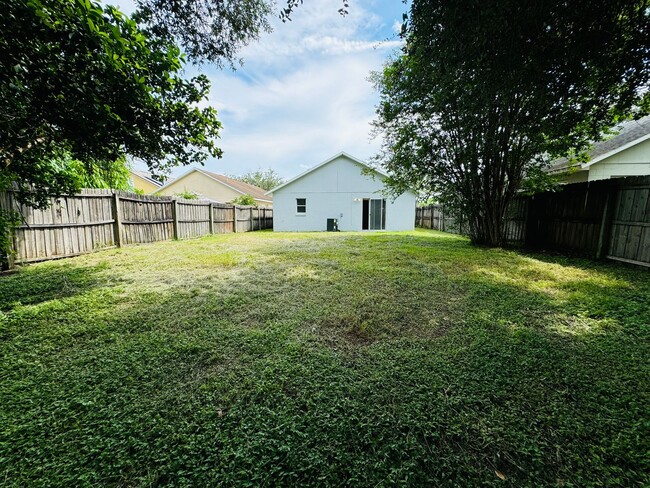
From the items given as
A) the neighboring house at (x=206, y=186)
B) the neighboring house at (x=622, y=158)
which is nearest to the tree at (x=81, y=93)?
the neighboring house at (x=622, y=158)

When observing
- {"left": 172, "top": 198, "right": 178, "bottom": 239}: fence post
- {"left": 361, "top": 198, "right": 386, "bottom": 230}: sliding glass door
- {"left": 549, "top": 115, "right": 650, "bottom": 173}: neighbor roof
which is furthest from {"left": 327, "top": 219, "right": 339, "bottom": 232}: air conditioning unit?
{"left": 549, "top": 115, "right": 650, "bottom": 173}: neighbor roof

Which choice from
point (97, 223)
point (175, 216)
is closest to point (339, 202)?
point (175, 216)

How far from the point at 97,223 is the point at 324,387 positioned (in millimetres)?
8057

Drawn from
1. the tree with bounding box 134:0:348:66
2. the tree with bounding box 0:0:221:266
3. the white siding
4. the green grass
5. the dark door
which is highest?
the tree with bounding box 134:0:348:66

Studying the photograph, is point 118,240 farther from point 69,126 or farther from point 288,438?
point 288,438

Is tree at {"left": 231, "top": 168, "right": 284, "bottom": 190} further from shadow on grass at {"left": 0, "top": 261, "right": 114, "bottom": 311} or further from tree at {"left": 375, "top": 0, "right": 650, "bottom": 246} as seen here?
tree at {"left": 375, "top": 0, "right": 650, "bottom": 246}

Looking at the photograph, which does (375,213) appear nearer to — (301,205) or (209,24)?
(301,205)

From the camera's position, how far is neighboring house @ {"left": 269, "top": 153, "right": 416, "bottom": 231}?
16891 mm

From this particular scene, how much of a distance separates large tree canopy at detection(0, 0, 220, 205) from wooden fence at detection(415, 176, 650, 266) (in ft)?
26.7

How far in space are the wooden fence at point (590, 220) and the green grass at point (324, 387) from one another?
87.1 inches

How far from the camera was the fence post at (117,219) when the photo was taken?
7.43 meters

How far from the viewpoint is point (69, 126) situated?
308 centimetres

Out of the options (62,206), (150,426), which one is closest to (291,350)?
(150,426)

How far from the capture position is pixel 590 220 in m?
6.16
